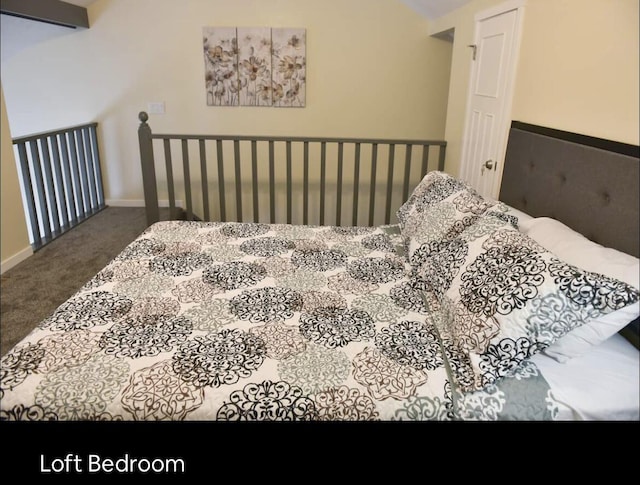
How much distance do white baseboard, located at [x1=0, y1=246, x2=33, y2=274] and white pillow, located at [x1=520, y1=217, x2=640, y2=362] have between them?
311 cm

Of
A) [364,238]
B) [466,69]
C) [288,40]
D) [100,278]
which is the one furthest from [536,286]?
[288,40]

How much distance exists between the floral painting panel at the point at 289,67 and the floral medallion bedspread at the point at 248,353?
274cm

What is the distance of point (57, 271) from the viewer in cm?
295

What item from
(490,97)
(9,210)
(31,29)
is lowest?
(9,210)

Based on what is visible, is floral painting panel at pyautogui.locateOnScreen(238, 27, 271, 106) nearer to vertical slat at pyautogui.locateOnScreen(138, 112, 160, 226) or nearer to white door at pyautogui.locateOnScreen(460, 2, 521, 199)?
vertical slat at pyautogui.locateOnScreen(138, 112, 160, 226)

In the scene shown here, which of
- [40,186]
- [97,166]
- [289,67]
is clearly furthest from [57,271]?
[289,67]

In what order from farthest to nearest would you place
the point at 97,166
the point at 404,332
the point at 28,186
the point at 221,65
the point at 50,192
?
the point at 97,166
the point at 221,65
the point at 50,192
the point at 28,186
the point at 404,332

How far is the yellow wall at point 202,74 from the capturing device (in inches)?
162

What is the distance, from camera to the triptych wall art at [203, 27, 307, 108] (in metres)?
4.15

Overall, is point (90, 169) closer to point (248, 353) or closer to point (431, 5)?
point (431, 5)

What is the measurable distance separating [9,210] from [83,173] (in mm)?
1163

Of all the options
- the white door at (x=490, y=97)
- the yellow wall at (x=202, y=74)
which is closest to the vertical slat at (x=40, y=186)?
the yellow wall at (x=202, y=74)
